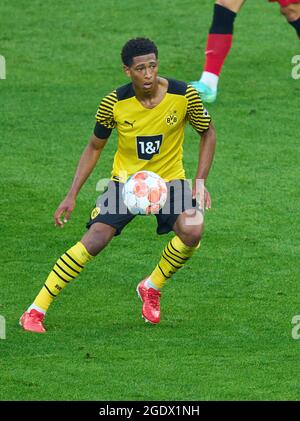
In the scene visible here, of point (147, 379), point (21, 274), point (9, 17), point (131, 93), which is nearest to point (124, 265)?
point (21, 274)

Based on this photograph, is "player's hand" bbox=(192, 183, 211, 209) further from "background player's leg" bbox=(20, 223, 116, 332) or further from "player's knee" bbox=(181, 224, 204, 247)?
"background player's leg" bbox=(20, 223, 116, 332)

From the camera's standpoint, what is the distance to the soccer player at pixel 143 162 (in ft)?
31.8

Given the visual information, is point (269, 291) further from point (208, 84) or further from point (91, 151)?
point (208, 84)

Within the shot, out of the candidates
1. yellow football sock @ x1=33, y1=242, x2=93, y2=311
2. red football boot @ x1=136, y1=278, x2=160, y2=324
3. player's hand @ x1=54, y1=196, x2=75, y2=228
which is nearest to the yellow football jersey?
player's hand @ x1=54, y1=196, x2=75, y2=228

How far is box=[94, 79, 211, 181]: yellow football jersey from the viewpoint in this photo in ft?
32.3

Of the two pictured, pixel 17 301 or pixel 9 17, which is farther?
pixel 9 17

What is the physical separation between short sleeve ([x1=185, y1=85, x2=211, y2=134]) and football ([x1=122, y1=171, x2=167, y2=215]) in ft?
1.64

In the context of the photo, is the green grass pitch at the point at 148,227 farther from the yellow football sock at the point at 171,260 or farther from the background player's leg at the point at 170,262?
the yellow football sock at the point at 171,260

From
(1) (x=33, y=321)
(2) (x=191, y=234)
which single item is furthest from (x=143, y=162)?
(1) (x=33, y=321)

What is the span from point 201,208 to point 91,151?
849mm

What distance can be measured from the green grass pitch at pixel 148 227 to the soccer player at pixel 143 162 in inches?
11.6

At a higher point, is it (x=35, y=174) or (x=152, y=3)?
(x=152, y=3)

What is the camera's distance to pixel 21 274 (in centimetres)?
1083
